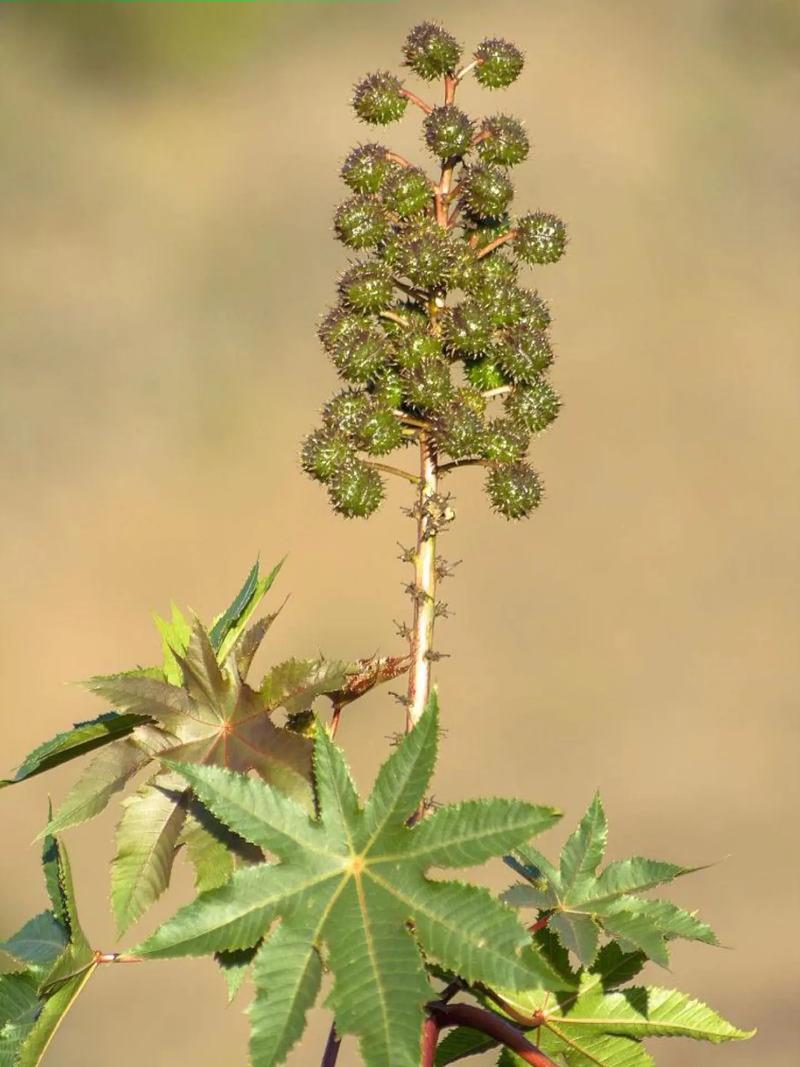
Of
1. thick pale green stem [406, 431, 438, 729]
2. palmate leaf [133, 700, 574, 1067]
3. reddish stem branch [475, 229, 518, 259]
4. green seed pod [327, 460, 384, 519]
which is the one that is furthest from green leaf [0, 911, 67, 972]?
reddish stem branch [475, 229, 518, 259]

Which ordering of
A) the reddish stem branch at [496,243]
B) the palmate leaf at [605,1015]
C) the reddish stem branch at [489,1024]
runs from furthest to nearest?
the reddish stem branch at [496,243]
the palmate leaf at [605,1015]
the reddish stem branch at [489,1024]

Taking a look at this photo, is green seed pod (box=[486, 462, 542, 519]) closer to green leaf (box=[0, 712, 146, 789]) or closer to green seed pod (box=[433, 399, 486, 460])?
green seed pod (box=[433, 399, 486, 460])

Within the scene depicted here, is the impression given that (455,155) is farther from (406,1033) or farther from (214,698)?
(406,1033)

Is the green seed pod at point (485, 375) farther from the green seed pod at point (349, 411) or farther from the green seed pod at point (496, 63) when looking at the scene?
the green seed pod at point (496, 63)

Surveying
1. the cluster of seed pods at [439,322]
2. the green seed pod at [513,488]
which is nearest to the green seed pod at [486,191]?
the cluster of seed pods at [439,322]

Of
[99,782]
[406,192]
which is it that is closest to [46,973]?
[99,782]

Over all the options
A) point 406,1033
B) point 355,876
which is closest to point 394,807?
point 355,876
